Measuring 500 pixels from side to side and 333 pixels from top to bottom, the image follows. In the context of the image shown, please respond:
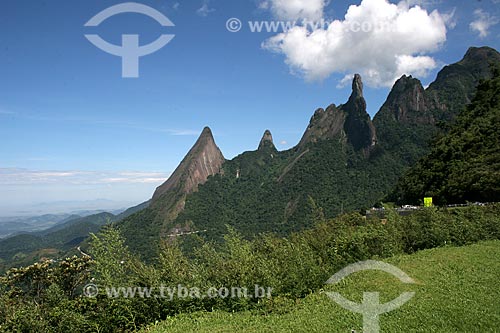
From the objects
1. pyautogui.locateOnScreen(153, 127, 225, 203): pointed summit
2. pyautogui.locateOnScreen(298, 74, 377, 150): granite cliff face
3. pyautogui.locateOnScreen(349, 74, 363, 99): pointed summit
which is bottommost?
pyautogui.locateOnScreen(153, 127, 225, 203): pointed summit

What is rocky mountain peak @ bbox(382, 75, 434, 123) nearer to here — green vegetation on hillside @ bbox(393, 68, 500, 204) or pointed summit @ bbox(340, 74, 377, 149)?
pointed summit @ bbox(340, 74, 377, 149)

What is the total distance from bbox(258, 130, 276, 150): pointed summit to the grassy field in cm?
12373

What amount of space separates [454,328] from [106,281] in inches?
248

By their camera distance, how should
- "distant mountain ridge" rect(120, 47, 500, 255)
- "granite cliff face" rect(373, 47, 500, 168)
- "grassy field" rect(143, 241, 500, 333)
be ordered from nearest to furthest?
"grassy field" rect(143, 241, 500, 333) → "distant mountain ridge" rect(120, 47, 500, 255) → "granite cliff face" rect(373, 47, 500, 168)

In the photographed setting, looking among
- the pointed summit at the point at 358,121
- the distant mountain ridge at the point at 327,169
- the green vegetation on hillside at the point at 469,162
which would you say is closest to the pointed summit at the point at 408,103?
the distant mountain ridge at the point at 327,169

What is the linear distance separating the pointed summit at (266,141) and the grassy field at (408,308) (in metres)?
124

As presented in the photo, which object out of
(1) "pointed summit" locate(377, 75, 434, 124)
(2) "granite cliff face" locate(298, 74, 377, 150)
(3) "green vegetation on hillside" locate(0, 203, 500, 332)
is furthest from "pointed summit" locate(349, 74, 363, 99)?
(3) "green vegetation on hillside" locate(0, 203, 500, 332)

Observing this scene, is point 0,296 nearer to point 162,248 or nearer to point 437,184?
point 162,248

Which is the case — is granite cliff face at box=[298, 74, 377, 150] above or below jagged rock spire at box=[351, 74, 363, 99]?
below

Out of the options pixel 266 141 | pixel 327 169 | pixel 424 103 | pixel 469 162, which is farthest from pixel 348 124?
pixel 469 162

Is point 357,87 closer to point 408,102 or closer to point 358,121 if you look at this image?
point 358,121

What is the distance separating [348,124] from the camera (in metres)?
98.4

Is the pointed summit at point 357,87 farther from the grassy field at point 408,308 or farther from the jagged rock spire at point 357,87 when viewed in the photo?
the grassy field at point 408,308

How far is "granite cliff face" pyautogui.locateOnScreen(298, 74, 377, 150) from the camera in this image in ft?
290
